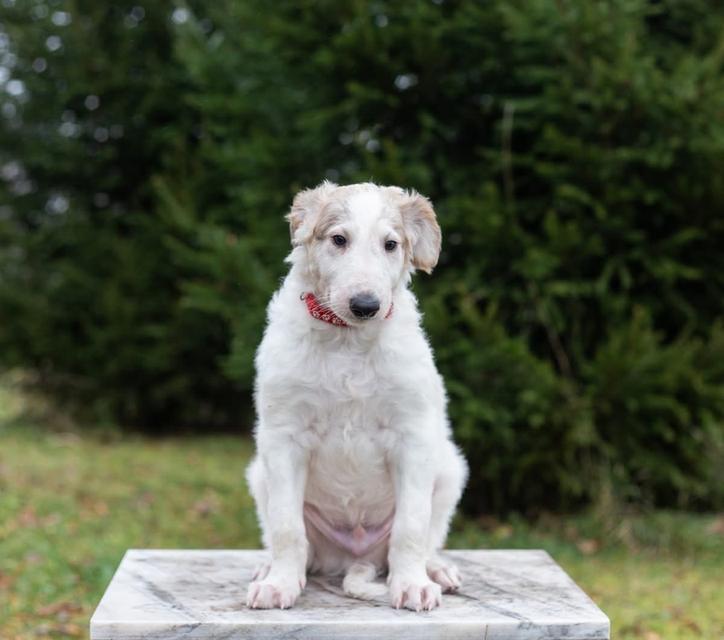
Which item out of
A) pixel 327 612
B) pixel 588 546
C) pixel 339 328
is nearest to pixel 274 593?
pixel 327 612

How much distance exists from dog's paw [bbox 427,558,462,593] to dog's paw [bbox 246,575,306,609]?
0.66m

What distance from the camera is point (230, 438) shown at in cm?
1204

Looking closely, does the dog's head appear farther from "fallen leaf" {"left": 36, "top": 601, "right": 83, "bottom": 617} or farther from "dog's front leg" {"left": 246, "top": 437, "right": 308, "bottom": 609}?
"fallen leaf" {"left": 36, "top": 601, "right": 83, "bottom": 617}

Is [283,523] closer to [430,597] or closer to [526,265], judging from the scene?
[430,597]

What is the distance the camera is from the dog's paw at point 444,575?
399 centimetres

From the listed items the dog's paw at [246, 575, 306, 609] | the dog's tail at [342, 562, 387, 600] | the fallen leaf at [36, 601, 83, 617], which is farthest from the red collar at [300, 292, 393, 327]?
the fallen leaf at [36, 601, 83, 617]

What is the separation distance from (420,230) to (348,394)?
741mm

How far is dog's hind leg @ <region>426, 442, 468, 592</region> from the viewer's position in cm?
400

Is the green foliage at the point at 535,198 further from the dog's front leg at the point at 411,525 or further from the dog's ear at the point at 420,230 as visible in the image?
the dog's front leg at the point at 411,525

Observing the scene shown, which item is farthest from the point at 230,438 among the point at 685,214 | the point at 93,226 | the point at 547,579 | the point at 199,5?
the point at 547,579

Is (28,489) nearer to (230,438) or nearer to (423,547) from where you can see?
(230,438)

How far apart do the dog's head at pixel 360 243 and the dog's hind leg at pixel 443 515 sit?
887 millimetres

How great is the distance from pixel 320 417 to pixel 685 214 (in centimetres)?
472

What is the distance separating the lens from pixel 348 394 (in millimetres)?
3564
